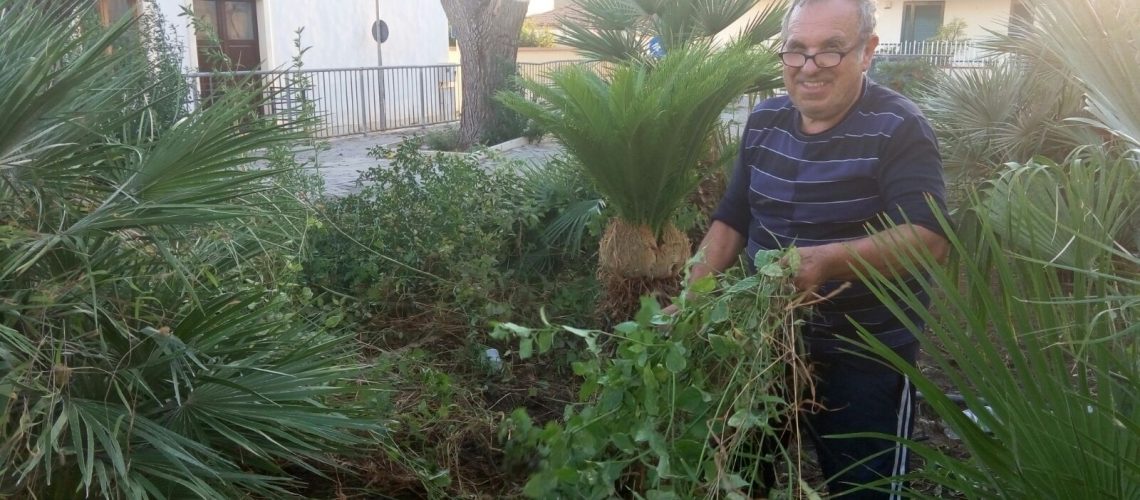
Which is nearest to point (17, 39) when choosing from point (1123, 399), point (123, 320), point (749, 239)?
point (123, 320)

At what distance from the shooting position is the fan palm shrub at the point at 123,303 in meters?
2.13

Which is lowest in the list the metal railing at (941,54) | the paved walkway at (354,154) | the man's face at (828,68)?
the paved walkway at (354,154)

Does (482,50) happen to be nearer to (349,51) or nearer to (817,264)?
(349,51)

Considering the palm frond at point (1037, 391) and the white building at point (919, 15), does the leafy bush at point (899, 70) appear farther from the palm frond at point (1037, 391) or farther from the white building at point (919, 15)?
the white building at point (919, 15)

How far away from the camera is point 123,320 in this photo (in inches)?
91.4

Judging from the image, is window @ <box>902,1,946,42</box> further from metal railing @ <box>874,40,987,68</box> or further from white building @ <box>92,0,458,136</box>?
white building @ <box>92,0,458,136</box>

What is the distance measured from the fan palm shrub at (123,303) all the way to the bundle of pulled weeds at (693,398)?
80 cm

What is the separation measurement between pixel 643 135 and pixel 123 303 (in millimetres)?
2130

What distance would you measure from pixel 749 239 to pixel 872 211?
1.51 feet

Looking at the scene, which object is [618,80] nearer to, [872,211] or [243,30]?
[872,211]

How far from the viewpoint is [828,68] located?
2.45m

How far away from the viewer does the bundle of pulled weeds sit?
1.85 meters

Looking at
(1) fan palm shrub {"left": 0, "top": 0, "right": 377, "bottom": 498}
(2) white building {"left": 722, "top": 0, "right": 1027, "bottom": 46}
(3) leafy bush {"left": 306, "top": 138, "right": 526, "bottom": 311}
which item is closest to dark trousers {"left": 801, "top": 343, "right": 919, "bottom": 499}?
(1) fan palm shrub {"left": 0, "top": 0, "right": 377, "bottom": 498}

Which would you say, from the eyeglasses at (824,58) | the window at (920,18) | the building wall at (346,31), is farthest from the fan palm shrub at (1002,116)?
the window at (920,18)
